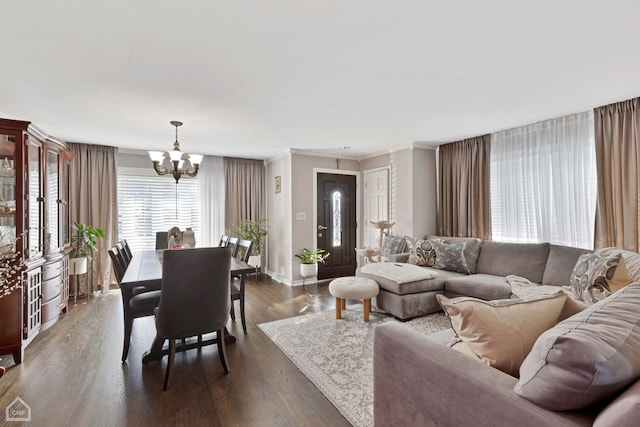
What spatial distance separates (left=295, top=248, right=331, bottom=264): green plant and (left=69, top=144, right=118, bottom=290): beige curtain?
2.99 meters

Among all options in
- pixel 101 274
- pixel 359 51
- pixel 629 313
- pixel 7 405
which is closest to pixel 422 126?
pixel 359 51

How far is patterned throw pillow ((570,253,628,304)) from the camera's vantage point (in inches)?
100.0

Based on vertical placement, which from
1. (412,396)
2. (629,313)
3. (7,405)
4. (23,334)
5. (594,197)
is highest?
(594,197)

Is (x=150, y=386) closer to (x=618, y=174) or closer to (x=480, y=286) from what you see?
(x=480, y=286)

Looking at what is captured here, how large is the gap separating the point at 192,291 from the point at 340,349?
1.39m

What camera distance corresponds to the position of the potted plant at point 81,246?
4.28 m

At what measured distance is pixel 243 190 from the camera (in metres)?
5.96

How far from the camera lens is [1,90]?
103 inches

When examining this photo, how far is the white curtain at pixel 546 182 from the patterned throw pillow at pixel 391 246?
125cm

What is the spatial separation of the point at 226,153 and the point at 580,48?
15.9 feet

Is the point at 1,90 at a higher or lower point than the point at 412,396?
higher

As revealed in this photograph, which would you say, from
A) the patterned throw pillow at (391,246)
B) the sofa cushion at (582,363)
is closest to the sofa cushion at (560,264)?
the patterned throw pillow at (391,246)

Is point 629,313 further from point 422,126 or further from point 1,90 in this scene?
point 1,90

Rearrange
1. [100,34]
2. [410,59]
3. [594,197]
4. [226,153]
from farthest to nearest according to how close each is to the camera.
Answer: [226,153] → [594,197] → [410,59] → [100,34]
